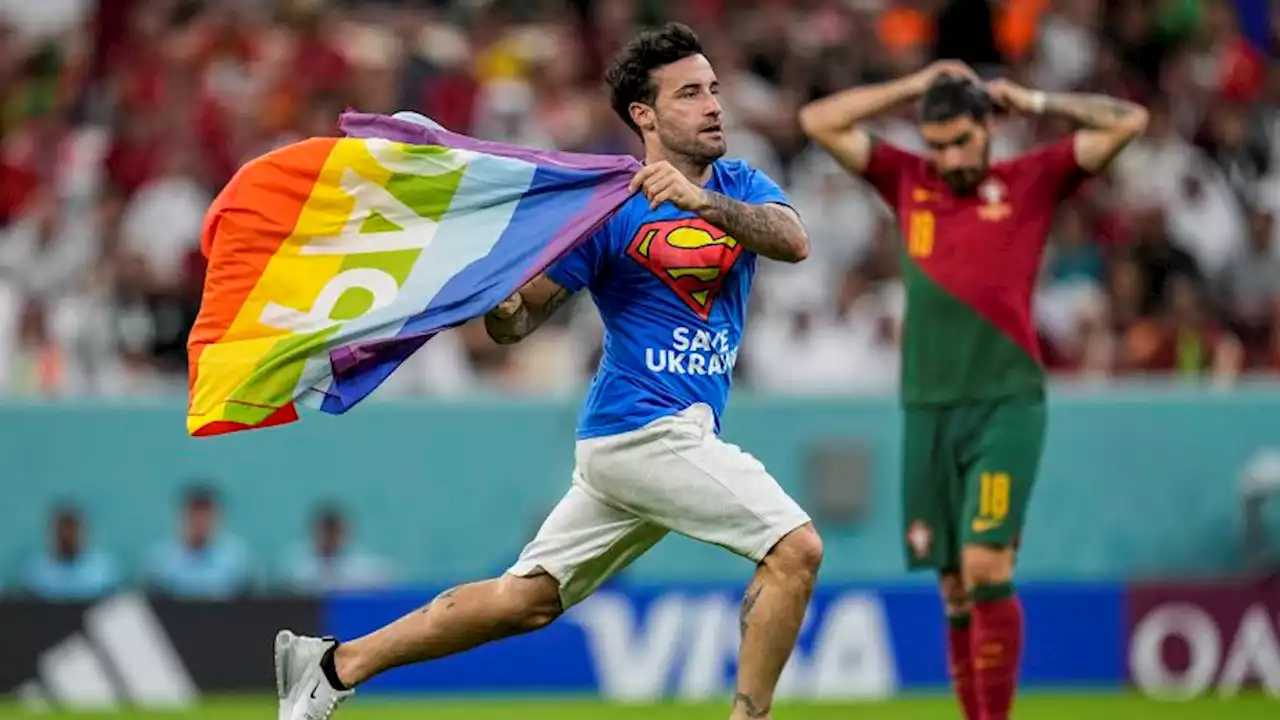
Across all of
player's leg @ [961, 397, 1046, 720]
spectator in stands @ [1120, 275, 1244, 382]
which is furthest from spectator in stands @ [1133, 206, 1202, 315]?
player's leg @ [961, 397, 1046, 720]

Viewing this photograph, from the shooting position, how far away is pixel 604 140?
17781 mm

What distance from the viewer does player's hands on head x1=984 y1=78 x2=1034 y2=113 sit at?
1124 cm

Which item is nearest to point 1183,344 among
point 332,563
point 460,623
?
point 332,563

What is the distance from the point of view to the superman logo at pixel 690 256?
8930mm

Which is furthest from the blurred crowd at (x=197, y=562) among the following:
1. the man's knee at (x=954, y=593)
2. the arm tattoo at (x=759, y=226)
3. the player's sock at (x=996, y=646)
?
the arm tattoo at (x=759, y=226)

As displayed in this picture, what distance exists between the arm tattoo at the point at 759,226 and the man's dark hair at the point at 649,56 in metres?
0.67

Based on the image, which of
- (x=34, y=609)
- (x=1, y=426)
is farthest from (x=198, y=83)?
(x=34, y=609)

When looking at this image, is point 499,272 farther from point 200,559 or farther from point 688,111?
point 200,559

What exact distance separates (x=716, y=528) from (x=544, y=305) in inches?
42.6

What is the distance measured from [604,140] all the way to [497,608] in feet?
29.8

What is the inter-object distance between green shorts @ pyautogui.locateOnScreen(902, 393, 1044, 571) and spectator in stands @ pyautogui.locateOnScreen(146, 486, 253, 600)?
6.06 m

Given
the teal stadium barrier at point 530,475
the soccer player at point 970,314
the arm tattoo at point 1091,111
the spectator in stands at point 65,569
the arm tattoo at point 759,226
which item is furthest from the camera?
the teal stadium barrier at point 530,475

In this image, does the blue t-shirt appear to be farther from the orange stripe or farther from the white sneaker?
the white sneaker

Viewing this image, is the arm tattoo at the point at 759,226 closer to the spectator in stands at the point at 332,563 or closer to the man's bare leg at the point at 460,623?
the man's bare leg at the point at 460,623
